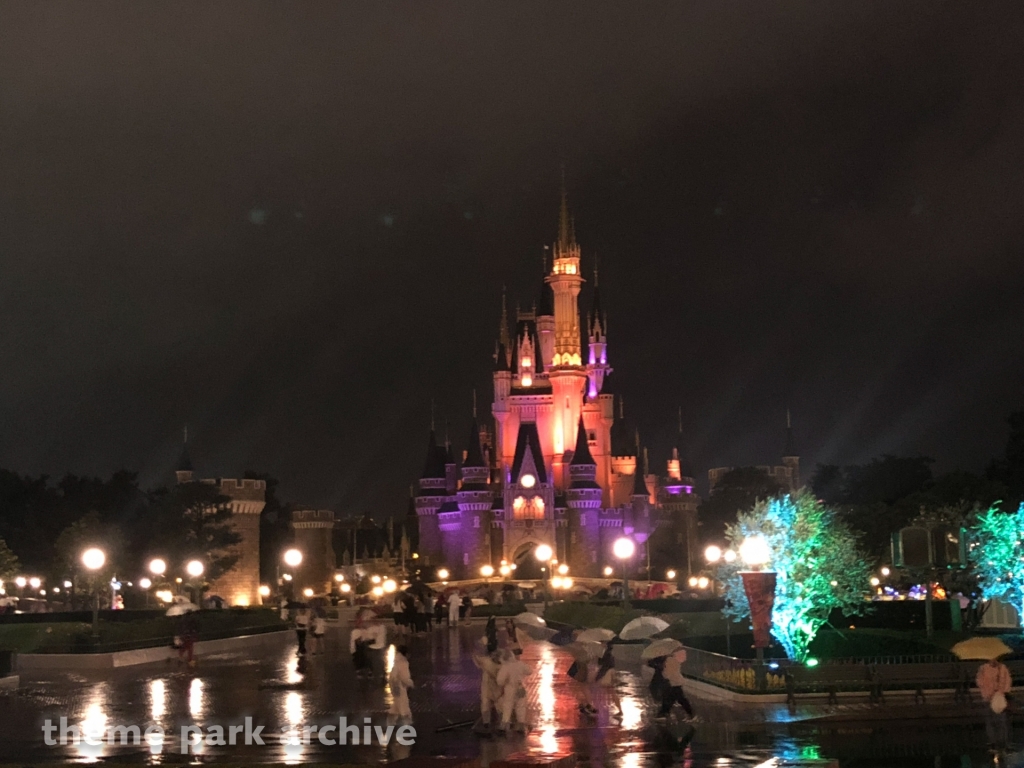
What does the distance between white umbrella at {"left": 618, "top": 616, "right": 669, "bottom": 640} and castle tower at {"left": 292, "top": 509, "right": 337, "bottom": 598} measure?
8511cm

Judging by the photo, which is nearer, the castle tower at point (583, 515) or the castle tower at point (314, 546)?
the castle tower at point (583, 515)

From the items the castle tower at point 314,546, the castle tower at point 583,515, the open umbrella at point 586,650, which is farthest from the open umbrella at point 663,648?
the castle tower at point 314,546

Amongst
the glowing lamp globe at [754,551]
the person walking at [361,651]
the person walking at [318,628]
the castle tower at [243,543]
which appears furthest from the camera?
the castle tower at [243,543]

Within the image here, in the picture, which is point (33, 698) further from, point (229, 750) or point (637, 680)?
point (637, 680)

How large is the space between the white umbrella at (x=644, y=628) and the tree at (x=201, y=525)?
5292 cm

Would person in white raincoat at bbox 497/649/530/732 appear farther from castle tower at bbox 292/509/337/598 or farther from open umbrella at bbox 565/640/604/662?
castle tower at bbox 292/509/337/598

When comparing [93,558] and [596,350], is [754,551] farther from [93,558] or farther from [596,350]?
[596,350]

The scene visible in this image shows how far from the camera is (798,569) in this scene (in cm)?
2373

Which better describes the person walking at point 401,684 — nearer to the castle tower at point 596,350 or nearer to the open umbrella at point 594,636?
the open umbrella at point 594,636

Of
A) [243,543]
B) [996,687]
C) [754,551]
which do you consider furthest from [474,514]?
[996,687]

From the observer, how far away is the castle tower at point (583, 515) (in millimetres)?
99188

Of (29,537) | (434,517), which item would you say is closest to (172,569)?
(29,537)

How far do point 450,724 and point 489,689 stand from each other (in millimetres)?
1181

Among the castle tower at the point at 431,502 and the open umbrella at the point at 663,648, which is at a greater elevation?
the castle tower at the point at 431,502
